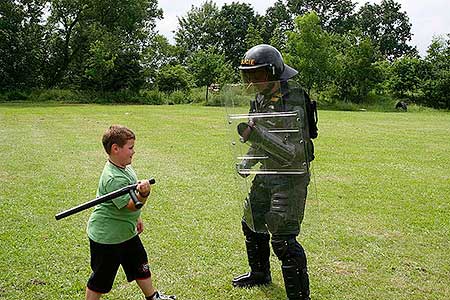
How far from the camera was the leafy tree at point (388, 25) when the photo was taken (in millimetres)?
73188

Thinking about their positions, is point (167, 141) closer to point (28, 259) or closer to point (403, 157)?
point (403, 157)

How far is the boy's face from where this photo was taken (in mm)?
3484

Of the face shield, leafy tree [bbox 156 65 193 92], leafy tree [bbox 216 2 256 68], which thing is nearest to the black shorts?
the face shield

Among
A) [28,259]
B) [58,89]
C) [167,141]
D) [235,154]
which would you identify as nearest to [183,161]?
[167,141]

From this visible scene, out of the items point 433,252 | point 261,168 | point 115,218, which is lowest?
point 433,252

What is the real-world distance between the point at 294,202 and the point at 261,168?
351 mm

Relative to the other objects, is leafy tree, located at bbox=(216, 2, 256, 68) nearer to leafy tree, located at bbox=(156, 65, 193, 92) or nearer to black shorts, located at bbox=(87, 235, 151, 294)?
leafy tree, located at bbox=(156, 65, 193, 92)

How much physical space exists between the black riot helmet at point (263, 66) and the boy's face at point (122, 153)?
3.35 ft

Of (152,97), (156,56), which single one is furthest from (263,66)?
(156,56)

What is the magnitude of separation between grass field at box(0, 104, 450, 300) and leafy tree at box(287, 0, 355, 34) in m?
64.1

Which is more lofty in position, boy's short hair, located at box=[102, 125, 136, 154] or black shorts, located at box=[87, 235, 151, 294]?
boy's short hair, located at box=[102, 125, 136, 154]

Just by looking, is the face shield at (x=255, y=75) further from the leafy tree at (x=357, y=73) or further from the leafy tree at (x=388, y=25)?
the leafy tree at (x=388, y=25)

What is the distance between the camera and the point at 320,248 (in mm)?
5391

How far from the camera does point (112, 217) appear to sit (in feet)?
11.5
